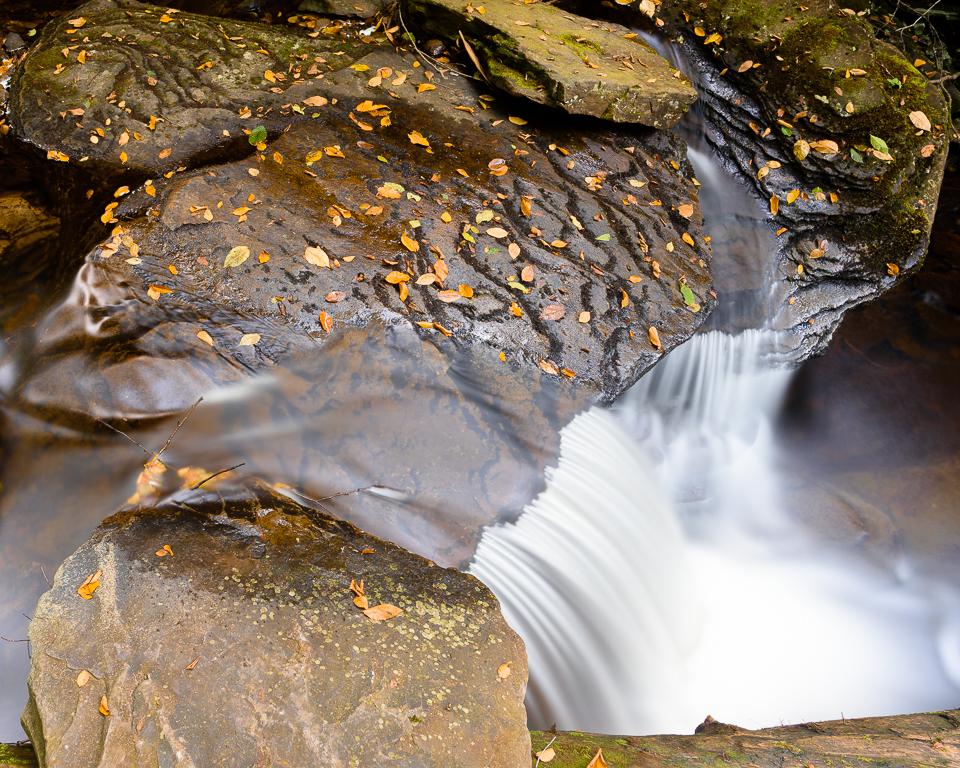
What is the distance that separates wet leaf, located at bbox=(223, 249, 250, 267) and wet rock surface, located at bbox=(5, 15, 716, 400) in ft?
0.06

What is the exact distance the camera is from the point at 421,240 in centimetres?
375

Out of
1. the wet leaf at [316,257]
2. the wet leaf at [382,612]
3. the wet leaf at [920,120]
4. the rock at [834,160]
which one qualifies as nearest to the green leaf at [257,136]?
the wet leaf at [316,257]

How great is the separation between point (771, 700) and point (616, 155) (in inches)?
161

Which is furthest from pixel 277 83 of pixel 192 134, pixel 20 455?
pixel 20 455

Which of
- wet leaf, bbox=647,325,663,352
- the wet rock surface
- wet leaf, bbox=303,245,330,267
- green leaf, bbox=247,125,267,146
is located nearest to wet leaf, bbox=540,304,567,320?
the wet rock surface

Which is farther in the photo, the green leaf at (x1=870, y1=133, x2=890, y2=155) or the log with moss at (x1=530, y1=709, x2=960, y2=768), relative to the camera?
the green leaf at (x1=870, y1=133, x2=890, y2=155)

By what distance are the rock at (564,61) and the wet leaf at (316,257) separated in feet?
7.04

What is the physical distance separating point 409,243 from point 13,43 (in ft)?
16.6

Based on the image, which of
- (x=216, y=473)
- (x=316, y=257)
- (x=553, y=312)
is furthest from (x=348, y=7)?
(x=216, y=473)

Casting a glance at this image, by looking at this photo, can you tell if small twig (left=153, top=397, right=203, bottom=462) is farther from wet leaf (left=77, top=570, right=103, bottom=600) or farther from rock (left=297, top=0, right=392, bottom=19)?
rock (left=297, top=0, right=392, bottom=19)

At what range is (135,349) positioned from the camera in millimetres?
3301

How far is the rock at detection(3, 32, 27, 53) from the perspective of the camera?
5508 millimetres

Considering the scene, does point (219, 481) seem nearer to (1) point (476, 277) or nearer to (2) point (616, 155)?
(1) point (476, 277)

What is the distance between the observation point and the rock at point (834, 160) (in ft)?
15.7
